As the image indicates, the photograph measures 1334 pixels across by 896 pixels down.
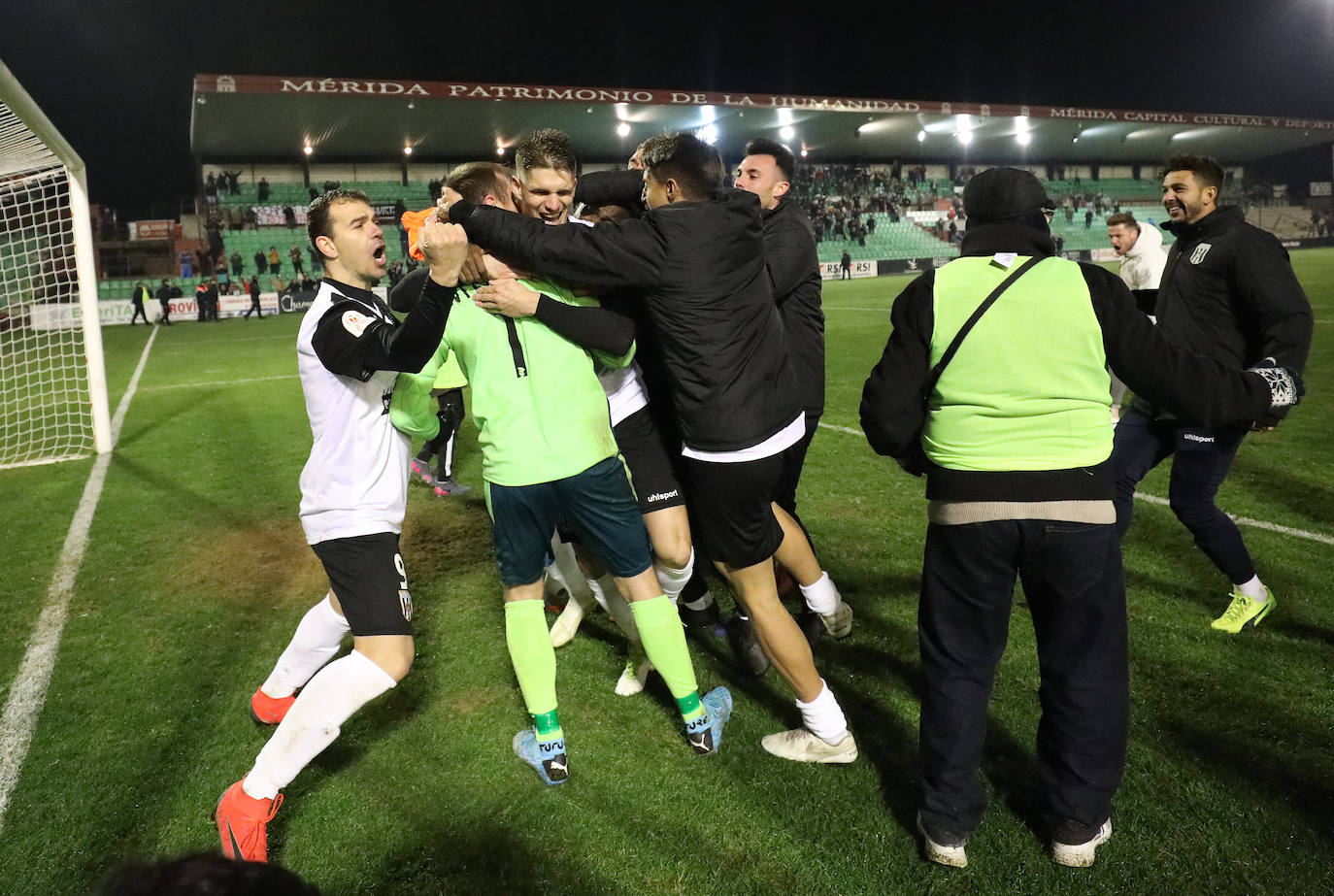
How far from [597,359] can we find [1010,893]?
2.10 metres

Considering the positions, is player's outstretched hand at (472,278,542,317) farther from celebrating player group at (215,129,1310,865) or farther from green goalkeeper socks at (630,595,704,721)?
green goalkeeper socks at (630,595,704,721)

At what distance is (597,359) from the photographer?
Answer: 10.3 ft

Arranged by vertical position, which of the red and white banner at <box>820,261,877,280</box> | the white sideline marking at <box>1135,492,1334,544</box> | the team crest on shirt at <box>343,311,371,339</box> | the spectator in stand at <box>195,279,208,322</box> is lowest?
the white sideline marking at <box>1135,492,1334,544</box>

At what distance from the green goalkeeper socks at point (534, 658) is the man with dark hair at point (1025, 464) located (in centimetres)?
132

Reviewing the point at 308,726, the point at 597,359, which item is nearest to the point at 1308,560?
the point at 597,359

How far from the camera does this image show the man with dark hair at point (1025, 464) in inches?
92.1

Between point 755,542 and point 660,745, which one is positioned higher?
point 755,542

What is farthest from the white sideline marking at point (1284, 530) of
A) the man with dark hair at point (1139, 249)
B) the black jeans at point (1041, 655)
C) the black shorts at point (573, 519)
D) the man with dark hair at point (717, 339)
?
the black shorts at point (573, 519)

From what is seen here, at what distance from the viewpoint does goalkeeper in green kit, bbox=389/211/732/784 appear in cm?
290

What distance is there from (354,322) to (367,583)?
867 mm

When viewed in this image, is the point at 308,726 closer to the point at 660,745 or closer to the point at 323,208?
the point at 660,745

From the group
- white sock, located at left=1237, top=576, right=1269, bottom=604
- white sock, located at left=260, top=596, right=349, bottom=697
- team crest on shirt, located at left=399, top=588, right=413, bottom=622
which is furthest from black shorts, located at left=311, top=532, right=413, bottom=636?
white sock, located at left=1237, top=576, right=1269, bottom=604

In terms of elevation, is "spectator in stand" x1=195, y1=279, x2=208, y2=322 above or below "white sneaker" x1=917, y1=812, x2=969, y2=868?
above

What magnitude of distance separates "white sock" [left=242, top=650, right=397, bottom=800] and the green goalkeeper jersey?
77 centimetres
